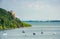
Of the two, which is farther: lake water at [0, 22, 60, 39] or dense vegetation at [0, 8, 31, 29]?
dense vegetation at [0, 8, 31, 29]

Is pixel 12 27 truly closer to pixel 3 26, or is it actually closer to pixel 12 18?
pixel 12 18

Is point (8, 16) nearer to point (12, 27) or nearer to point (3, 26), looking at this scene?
point (12, 27)

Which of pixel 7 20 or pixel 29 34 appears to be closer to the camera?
pixel 29 34

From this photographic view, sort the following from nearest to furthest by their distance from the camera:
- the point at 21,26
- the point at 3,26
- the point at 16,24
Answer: the point at 3,26 < the point at 16,24 < the point at 21,26

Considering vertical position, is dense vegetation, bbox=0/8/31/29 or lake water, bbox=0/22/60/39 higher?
dense vegetation, bbox=0/8/31/29

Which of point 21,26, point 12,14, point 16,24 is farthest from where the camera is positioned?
point 21,26

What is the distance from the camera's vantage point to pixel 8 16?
94.2ft

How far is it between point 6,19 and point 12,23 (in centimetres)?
136

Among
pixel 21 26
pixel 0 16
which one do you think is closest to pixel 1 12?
pixel 0 16

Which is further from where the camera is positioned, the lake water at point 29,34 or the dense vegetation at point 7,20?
the dense vegetation at point 7,20

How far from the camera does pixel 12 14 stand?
27.6m

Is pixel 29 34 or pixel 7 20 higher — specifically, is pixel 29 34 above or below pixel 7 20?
below

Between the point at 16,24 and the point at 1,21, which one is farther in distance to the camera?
the point at 16,24

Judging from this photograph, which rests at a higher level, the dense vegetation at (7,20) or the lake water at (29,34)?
the dense vegetation at (7,20)
